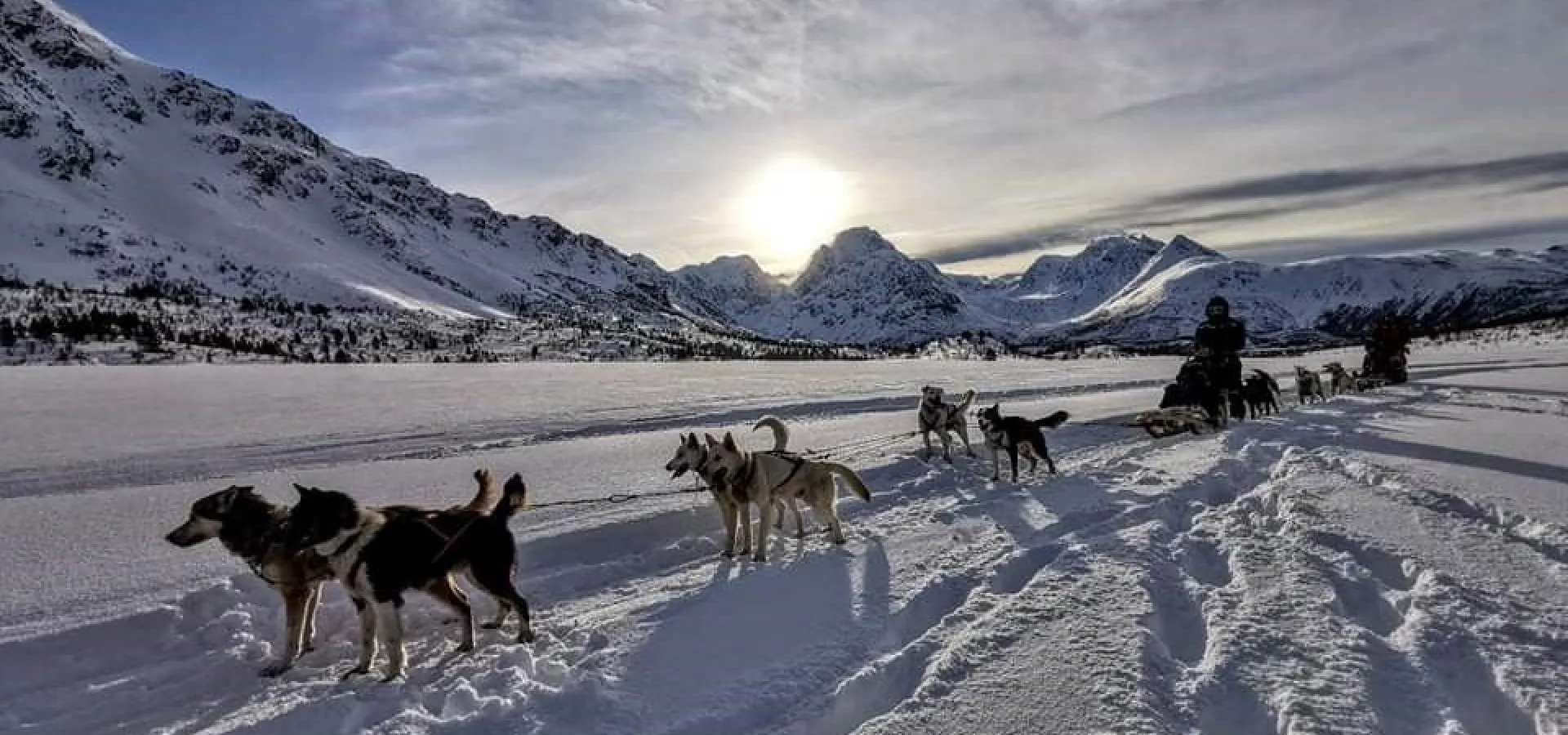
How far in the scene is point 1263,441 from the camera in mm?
15133

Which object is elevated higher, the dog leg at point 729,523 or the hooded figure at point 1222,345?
the hooded figure at point 1222,345

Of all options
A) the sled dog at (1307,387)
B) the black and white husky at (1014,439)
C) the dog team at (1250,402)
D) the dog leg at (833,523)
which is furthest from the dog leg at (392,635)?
the sled dog at (1307,387)

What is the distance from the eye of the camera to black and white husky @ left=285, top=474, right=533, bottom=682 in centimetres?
553

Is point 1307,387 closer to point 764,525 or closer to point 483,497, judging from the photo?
point 764,525

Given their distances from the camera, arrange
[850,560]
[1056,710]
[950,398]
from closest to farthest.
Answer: [1056,710] → [850,560] → [950,398]

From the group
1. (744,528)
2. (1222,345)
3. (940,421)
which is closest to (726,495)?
(744,528)

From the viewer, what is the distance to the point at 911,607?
650 cm

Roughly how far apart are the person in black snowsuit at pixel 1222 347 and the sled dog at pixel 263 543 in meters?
19.6

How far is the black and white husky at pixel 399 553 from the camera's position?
18.1ft

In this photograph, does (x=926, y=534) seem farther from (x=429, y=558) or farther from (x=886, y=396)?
(x=886, y=396)

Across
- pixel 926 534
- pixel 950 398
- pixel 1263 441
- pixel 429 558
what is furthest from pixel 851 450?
pixel 950 398

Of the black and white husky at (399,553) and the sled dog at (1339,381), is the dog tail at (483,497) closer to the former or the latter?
the black and white husky at (399,553)

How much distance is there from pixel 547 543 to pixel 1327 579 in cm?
705

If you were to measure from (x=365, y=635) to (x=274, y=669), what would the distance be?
2.15 feet
